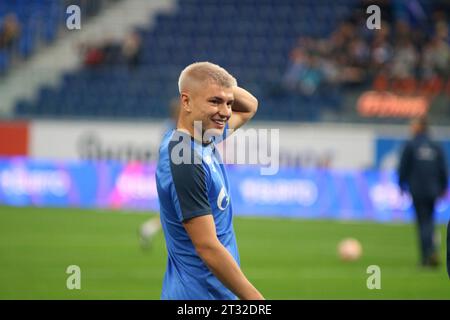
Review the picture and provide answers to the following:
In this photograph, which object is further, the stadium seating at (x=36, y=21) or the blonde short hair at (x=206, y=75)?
the stadium seating at (x=36, y=21)

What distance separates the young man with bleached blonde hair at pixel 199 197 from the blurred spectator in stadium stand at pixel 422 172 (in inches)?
423

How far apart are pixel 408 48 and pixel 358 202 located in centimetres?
671

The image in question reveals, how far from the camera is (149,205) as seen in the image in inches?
974

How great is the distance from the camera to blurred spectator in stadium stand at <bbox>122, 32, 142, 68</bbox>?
3070cm

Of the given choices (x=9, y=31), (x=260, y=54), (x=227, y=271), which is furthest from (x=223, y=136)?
(x=9, y=31)

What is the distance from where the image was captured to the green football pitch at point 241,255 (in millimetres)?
12984

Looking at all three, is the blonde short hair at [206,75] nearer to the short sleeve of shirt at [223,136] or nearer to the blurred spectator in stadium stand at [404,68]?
the short sleeve of shirt at [223,136]

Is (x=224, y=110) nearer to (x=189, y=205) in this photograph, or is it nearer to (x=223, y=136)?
(x=189, y=205)

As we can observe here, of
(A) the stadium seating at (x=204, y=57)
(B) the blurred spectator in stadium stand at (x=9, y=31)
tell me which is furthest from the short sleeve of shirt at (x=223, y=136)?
(B) the blurred spectator in stadium stand at (x=9, y=31)

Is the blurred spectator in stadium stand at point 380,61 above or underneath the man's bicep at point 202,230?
above

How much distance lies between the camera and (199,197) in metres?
5.64

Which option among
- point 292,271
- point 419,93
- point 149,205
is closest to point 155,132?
point 149,205

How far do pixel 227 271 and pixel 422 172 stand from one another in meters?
11.3

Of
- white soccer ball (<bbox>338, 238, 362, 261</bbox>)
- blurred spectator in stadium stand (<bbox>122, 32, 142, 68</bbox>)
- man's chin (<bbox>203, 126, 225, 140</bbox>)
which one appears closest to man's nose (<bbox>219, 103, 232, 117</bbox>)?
man's chin (<bbox>203, 126, 225, 140</bbox>)
